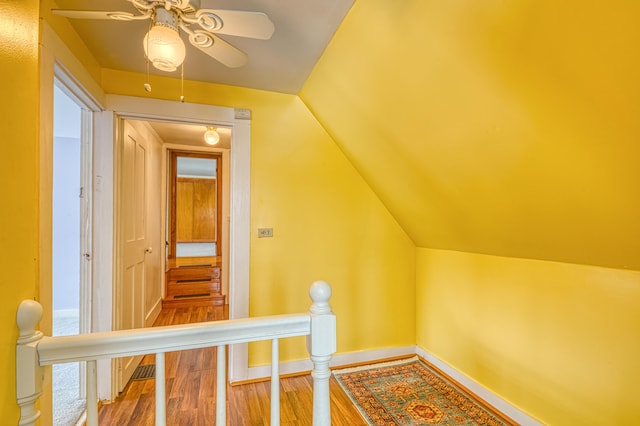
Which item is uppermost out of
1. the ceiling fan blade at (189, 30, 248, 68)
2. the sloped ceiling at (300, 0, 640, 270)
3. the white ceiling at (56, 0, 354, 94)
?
the white ceiling at (56, 0, 354, 94)

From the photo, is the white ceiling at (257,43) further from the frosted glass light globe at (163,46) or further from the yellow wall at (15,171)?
the yellow wall at (15,171)

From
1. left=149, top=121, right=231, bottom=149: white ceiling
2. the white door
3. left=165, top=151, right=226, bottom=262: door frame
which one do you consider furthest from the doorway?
left=165, top=151, right=226, bottom=262: door frame

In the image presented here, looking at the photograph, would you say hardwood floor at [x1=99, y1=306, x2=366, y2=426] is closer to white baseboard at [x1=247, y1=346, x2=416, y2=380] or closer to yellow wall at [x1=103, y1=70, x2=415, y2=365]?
white baseboard at [x1=247, y1=346, x2=416, y2=380]

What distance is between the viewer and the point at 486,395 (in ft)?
6.98

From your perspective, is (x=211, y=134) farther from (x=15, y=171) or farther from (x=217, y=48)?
(x=15, y=171)

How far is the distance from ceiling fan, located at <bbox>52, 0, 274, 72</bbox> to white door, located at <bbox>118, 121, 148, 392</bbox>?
1.28m

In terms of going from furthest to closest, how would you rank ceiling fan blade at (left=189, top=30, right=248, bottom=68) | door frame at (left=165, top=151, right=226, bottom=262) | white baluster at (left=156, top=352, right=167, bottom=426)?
door frame at (left=165, top=151, right=226, bottom=262), ceiling fan blade at (left=189, top=30, right=248, bottom=68), white baluster at (left=156, top=352, right=167, bottom=426)

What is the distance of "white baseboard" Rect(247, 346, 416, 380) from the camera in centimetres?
243

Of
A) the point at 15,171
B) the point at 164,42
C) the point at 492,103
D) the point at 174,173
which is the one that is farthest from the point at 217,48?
the point at 174,173

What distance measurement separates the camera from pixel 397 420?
76.9 inches

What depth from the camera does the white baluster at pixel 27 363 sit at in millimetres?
733

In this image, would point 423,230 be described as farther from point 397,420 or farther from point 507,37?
point 507,37

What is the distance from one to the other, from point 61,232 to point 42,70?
3.39 m

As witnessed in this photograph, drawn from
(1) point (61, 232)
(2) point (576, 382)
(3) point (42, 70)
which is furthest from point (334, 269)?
(1) point (61, 232)
